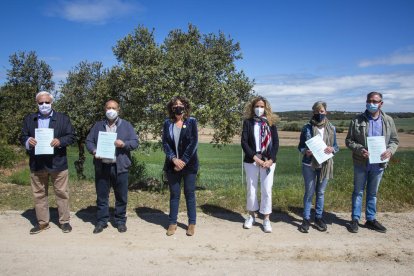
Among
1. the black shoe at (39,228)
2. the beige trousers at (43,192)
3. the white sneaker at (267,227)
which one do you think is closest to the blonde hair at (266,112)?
the white sneaker at (267,227)

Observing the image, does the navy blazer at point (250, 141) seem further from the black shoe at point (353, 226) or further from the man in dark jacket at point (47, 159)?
the man in dark jacket at point (47, 159)

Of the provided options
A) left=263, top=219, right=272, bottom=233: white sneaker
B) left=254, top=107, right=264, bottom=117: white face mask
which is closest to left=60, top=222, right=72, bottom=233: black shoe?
left=263, top=219, right=272, bottom=233: white sneaker

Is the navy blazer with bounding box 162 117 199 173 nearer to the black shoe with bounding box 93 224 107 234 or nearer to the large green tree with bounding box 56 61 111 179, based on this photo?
the black shoe with bounding box 93 224 107 234

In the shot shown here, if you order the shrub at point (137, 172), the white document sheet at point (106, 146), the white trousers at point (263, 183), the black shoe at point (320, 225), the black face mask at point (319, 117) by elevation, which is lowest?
the black shoe at point (320, 225)

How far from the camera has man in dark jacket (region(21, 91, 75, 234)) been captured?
18.2 feet

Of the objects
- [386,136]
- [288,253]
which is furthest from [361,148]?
[288,253]

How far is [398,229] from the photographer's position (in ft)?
19.2

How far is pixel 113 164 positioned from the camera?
575 cm

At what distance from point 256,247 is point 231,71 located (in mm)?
5712

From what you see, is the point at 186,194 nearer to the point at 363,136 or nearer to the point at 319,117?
the point at 319,117

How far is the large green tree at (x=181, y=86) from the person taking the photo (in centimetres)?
886

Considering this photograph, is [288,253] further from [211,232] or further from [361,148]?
[361,148]

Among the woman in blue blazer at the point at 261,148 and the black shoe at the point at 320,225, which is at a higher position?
the woman in blue blazer at the point at 261,148

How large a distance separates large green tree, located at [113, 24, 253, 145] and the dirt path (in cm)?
359
